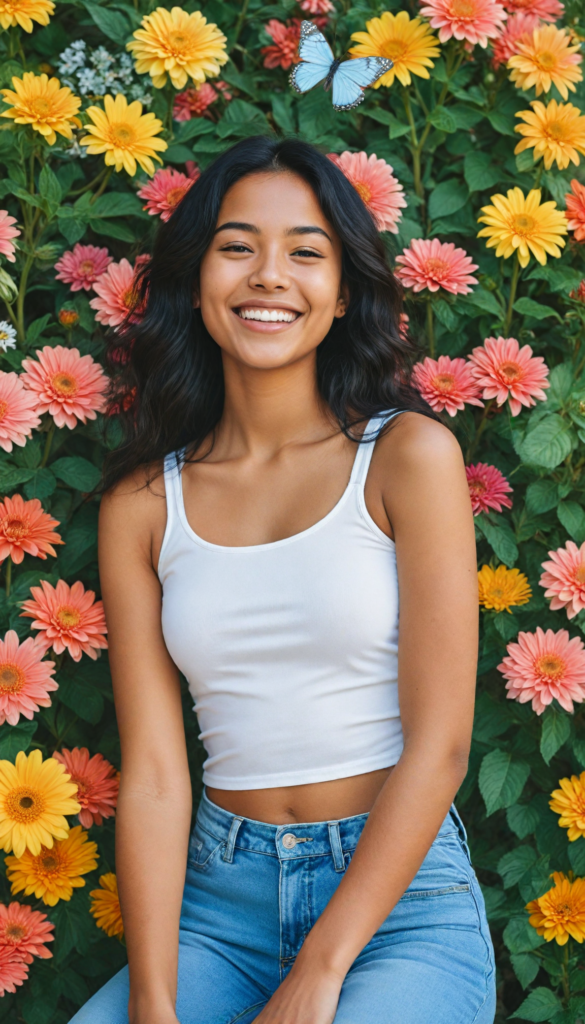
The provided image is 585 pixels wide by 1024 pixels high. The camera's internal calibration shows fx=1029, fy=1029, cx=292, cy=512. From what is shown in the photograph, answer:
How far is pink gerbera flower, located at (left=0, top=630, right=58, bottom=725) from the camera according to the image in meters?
1.84

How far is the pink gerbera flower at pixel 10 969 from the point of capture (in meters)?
1.87

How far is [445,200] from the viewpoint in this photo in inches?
85.1

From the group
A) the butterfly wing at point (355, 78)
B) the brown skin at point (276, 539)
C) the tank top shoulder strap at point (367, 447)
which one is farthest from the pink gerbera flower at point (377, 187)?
the tank top shoulder strap at point (367, 447)

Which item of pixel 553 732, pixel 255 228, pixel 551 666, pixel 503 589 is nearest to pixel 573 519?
pixel 503 589

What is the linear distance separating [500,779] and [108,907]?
31.4 inches

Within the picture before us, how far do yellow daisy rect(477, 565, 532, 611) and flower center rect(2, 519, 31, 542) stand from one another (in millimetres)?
870

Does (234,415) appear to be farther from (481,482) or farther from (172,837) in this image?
(172,837)

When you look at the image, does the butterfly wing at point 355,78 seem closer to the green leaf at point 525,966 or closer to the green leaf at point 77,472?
the green leaf at point 77,472

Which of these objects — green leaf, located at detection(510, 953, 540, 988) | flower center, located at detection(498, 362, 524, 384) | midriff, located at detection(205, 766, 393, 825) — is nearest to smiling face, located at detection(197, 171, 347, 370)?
flower center, located at detection(498, 362, 524, 384)

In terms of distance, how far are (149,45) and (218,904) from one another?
5.28 feet

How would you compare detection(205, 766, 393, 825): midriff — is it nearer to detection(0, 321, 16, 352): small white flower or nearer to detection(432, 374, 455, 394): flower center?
detection(432, 374, 455, 394): flower center

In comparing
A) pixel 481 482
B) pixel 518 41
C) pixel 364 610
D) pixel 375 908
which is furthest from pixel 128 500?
pixel 518 41

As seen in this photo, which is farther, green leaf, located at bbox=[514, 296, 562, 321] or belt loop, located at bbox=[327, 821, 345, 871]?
green leaf, located at bbox=[514, 296, 562, 321]

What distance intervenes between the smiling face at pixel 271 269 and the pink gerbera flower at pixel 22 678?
0.65m
